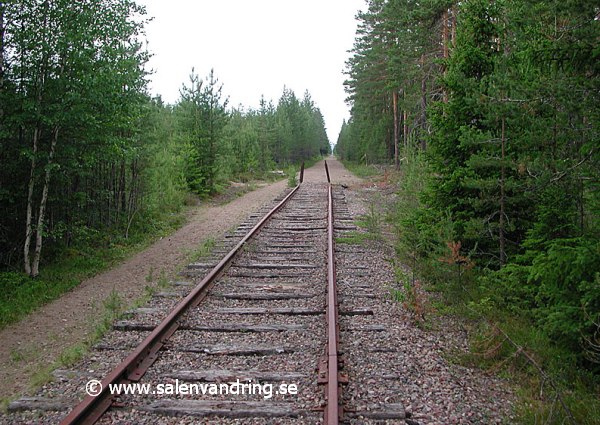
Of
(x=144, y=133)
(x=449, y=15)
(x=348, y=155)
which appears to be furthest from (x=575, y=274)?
(x=348, y=155)

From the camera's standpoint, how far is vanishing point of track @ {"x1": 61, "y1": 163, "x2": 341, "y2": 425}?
11.6 ft

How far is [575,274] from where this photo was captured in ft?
12.4

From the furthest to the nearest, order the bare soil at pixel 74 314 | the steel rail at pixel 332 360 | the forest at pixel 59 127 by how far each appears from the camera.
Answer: the forest at pixel 59 127, the bare soil at pixel 74 314, the steel rail at pixel 332 360

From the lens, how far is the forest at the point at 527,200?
12.8ft

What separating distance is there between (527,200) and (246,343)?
13.6 ft

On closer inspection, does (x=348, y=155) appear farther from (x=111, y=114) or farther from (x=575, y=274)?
(x=575, y=274)

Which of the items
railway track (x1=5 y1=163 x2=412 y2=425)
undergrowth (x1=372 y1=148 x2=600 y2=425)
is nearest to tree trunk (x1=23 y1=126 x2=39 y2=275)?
railway track (x1=5 y1=163 x2=412 y2=425)

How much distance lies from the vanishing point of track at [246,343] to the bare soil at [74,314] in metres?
0.93

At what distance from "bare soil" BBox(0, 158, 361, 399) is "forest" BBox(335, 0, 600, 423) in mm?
4425

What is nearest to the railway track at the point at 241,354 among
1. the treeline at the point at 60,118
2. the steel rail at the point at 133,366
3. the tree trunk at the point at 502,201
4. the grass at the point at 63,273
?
the steel rail at the point at 133,366

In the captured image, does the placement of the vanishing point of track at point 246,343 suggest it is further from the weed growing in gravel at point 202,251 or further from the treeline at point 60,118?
the treeline at point 60,118

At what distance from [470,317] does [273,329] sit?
2.38 meters

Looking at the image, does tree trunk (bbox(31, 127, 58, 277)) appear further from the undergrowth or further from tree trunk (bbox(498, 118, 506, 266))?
tree trunk (bbox(498, 118, 506, 266))

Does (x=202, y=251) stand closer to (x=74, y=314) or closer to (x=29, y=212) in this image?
(x=74, y=314)
